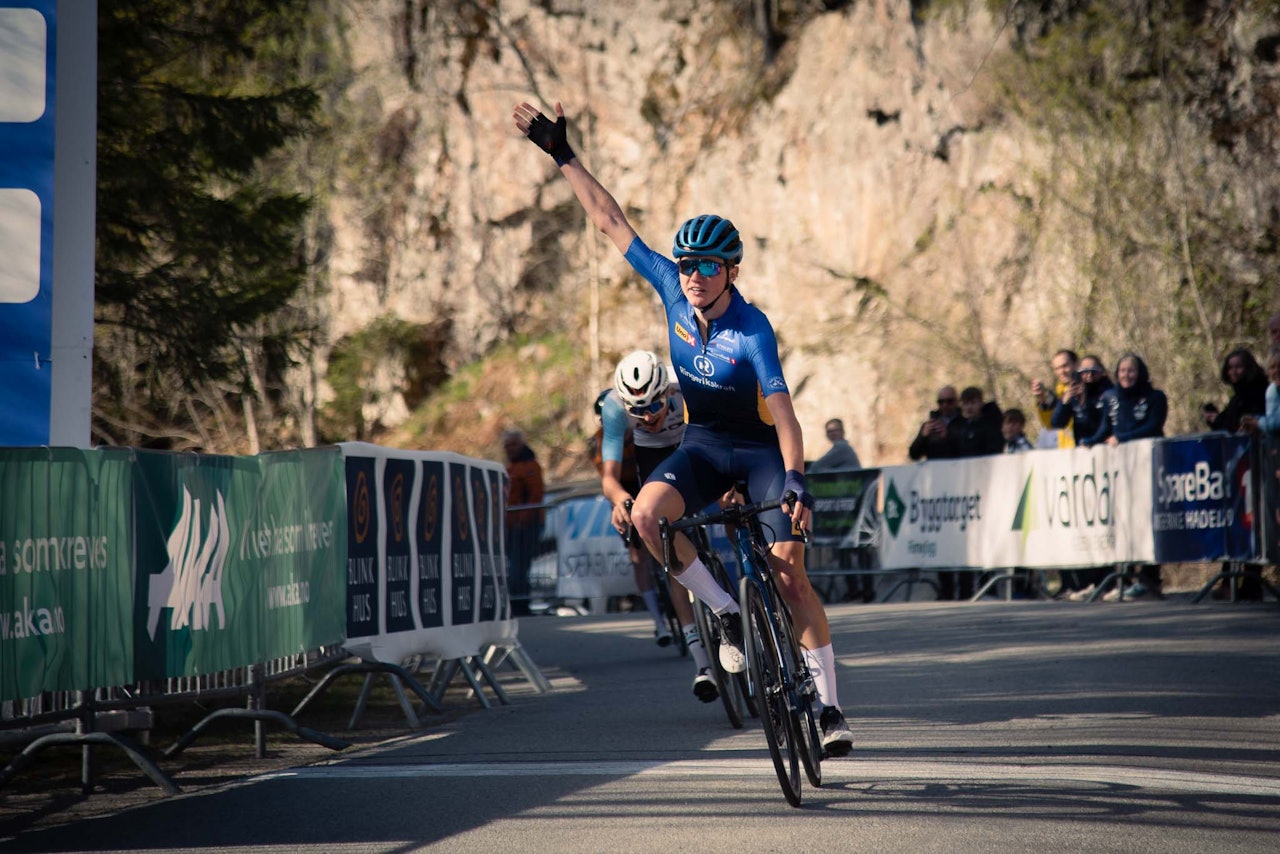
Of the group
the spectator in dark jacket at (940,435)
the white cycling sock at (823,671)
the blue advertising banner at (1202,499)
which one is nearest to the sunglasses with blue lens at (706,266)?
the white cycling sock at (823,671)

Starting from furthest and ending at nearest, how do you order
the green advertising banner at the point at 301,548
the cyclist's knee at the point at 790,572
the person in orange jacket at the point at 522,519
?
the person in orange jacket at the point at 522,519
the green advertising banner at the point at 301,548
the cyclist's knee at the point at 790,572

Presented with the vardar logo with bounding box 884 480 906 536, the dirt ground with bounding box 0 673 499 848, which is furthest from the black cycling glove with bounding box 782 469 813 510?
the vardar logo with bounding box 884 480 906 536

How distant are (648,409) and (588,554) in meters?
13.3

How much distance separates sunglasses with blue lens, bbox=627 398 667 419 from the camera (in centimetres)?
883

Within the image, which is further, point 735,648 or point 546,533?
point 546,533

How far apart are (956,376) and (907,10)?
10518mm

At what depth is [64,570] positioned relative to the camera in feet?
22.5

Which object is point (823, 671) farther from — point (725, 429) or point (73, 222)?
point (73, 222)

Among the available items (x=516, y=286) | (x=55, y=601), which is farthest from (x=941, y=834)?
(x=516, y=286)

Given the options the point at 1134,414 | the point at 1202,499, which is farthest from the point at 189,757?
the point at 1134,414

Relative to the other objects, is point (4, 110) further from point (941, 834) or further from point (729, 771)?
point (941, 834)

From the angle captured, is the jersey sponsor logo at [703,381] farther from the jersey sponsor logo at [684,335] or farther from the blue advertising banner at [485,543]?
the blue advertising banner at [485,543]

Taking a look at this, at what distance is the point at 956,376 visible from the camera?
34.4 meters

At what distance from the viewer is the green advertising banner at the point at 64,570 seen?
257 inches
